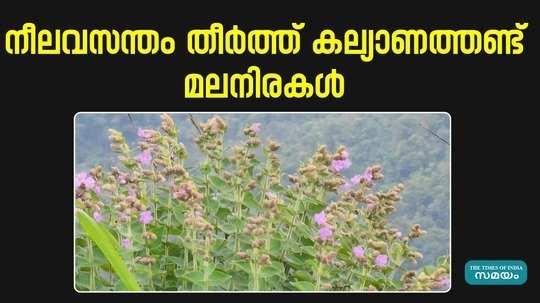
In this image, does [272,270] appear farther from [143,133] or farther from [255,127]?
[143,133]

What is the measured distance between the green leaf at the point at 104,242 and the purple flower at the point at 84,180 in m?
0.16

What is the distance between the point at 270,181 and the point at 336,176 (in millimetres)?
236

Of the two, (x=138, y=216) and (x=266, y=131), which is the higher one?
(x=266, y=131)

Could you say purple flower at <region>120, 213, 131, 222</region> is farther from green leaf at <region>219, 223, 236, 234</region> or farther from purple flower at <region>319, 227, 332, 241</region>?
purple flower at <region>319, 227, 332, 241</region>

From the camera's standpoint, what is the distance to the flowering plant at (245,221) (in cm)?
462

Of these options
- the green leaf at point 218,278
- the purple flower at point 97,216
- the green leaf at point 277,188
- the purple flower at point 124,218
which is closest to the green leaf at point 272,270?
the green leaf at point 218,278

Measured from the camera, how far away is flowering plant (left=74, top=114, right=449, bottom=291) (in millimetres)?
4621

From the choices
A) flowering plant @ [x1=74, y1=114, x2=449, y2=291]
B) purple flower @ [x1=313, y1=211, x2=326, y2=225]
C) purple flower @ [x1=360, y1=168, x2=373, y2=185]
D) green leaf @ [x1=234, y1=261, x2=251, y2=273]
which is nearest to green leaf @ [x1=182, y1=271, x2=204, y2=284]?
flowering plant @ [x1=74, y1=114, x2=449, y2=291]

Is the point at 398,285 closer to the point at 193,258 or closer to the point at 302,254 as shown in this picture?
the point at 302,254

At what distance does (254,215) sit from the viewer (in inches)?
185

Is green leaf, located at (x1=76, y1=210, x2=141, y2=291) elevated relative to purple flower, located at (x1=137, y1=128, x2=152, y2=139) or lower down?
lower down

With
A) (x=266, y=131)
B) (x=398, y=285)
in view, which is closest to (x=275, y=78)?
(x=266, y=131)

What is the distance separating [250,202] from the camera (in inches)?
184

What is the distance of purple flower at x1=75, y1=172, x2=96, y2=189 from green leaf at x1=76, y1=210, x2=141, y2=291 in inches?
6.5
